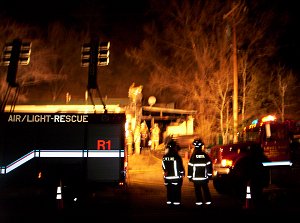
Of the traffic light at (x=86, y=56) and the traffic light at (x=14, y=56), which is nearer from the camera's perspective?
the traffic light at (x=14, y=56)

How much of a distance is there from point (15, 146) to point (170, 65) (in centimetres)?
1688

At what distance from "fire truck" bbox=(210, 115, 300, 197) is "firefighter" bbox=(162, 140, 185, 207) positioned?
10.7 feet

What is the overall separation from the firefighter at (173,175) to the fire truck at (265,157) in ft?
10.7

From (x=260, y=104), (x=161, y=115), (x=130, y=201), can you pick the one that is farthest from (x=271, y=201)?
(x=161, y=115)

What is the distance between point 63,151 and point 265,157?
719 centimetres

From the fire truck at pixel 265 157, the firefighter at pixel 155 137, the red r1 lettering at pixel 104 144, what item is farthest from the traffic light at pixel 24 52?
the firefighter at pixel 155 137

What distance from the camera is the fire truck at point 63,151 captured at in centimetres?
1214

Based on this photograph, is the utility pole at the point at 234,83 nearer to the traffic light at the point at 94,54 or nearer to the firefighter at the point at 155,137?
the firefighter at the point at 155,137

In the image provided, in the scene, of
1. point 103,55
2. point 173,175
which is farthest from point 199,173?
point 103,55

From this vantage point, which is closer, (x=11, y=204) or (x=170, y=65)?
(x=11, y=204)

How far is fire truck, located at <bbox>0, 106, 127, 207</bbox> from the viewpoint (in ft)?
39.8

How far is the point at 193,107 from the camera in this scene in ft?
97.2

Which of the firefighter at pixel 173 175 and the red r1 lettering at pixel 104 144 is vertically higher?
the red r1 lettering at pixel 104 144

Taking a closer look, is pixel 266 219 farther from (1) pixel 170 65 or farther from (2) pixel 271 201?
(1) pixel 170 65
